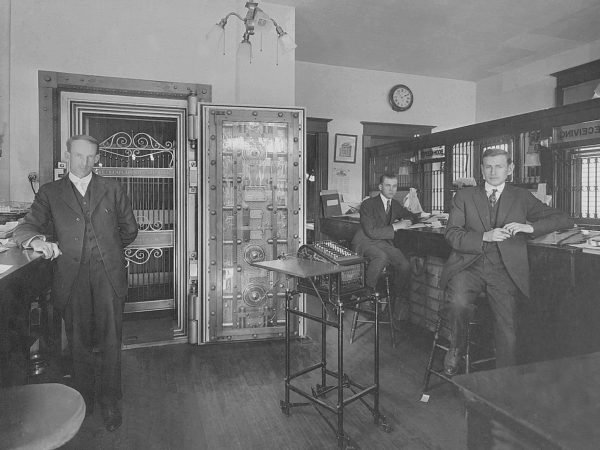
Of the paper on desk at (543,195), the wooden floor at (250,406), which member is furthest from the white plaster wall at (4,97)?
the paper on desk at (543,195)

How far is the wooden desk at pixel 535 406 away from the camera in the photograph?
876 mm

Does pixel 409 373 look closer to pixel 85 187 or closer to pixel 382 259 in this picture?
pixel 382 259

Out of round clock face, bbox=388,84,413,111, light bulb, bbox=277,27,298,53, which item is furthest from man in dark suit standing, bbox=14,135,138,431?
round clock face, bbox=388,84,413,111

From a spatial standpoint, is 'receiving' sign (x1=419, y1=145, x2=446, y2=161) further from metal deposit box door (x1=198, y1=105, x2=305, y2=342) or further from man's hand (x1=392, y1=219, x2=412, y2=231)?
metal deposit box door (x1=198, y1=105, x2=305, y2=342)

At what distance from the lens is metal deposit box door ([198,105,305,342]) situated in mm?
4180

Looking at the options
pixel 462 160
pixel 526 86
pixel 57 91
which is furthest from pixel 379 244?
pixel 526 86

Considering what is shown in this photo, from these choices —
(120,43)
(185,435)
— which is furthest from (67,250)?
(120,43)

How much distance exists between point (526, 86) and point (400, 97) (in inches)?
75.7

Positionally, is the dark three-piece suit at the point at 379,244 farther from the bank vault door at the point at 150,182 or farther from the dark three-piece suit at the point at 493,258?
the bank vault door at the point at 150,182

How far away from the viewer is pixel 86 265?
274cm

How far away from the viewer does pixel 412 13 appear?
5.14m

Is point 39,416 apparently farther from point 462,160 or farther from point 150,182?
point 462,160

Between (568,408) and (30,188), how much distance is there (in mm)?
4057

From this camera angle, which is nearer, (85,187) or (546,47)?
(85,187)
